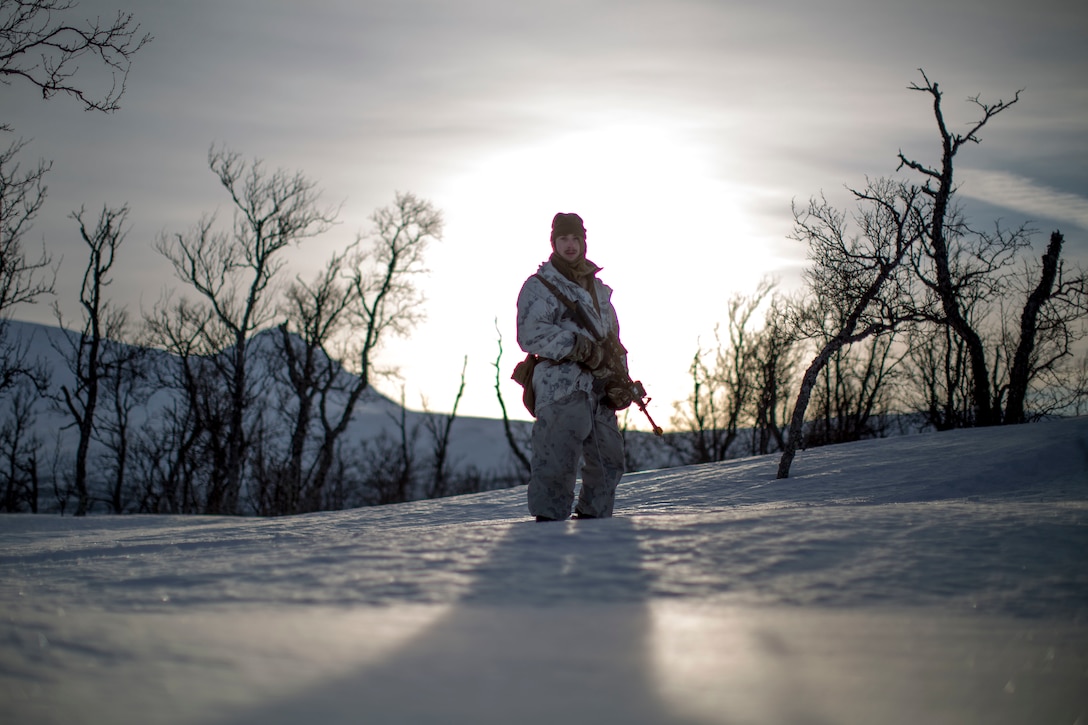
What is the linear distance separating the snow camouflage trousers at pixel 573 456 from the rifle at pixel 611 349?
19 cm

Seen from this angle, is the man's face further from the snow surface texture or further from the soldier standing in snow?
the snow surface texture

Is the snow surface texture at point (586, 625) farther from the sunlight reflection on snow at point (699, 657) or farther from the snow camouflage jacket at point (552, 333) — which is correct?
the snow camouflage jacket at point (552, 333)

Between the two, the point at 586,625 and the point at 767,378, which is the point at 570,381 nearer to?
the point at 586,625

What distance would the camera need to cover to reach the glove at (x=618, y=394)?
463 cm

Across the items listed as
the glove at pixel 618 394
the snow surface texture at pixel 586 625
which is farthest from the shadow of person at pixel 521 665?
the glove at pixel 618 394

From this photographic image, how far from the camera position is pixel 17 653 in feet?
4.91

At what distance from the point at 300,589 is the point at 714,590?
1.05 meters

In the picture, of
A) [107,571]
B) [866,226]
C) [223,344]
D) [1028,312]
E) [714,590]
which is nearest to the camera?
[714,590]

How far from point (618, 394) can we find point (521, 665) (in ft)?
10.8

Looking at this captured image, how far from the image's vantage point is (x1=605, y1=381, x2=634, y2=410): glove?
463 cm

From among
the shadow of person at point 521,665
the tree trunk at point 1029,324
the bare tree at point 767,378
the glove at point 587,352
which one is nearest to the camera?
the shadow of person at point 521,665

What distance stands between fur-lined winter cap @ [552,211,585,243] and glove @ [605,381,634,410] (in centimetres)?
96

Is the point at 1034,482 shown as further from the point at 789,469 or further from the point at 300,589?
the point at 300,589

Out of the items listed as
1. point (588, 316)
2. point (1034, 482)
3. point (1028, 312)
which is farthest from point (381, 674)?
point (1028, 312)
